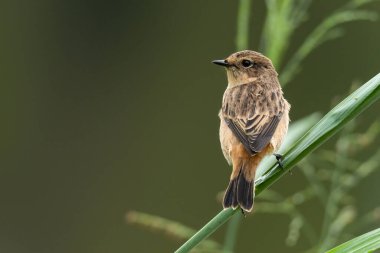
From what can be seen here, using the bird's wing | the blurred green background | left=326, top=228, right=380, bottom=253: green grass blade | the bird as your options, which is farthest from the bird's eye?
the blurred green background

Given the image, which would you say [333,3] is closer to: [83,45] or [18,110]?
[83,45]

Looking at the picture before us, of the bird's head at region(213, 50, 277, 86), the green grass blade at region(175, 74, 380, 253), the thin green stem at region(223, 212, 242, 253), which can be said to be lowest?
the thin green stem at region(223, 212, 242, 253)

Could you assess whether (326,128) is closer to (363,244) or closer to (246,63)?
(363,244)

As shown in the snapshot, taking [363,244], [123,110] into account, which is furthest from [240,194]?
[123,110]

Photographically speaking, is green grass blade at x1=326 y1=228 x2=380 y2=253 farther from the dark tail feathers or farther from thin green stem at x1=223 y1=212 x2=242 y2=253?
thin green stem at x1=223 y1=212 x2=242 y2=253

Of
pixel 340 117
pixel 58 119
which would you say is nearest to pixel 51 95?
pixel 58 119

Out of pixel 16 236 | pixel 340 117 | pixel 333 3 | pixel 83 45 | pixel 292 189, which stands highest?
pixel 333 3

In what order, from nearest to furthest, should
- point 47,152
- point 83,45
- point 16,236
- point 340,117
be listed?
point 340,117 → point 16,236 → point 47,152 → point 83,45

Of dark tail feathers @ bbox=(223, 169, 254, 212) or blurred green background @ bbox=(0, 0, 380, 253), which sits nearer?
dark tail feathers @ bbox=(223, 169, 254, 212)

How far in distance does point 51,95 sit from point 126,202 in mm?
1398

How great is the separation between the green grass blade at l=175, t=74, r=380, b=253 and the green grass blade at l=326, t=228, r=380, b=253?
25cm

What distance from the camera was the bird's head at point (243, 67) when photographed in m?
4.17

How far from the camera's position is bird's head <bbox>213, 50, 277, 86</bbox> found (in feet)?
13.7

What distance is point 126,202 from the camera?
8.12 meters
